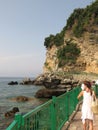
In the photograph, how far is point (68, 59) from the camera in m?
76.8

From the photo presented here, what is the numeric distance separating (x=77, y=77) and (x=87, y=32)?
697 inches

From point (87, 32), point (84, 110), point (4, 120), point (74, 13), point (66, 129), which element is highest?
point (74, 13)

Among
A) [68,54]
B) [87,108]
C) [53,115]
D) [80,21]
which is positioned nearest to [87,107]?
[87,108]

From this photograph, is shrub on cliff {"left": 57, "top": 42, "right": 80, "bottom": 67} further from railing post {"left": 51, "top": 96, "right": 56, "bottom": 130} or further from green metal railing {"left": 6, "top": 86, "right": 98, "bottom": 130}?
railing post {"left": 51, "top": 96, "right": 56, "bottom": 130}

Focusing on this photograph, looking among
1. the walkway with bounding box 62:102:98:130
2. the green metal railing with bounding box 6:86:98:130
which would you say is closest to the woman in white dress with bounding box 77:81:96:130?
the green metal railing with bounding box 6:86:98:130

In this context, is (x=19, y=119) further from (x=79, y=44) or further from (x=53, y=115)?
(x=79, y=44)

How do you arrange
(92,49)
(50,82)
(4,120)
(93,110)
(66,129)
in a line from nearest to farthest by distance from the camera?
(93,110) < (66,129) < (4,120) < (50,82) < (92,49)

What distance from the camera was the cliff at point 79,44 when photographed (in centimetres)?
7131

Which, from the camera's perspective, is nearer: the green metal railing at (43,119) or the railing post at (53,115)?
the green metal railing at (43,119)

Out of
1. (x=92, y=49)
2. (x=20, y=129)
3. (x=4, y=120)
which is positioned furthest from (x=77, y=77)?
(x=20, y=129)

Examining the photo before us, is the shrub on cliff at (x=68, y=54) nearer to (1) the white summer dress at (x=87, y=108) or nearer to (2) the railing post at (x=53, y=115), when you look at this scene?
(1) the white summer dress at (x=87, y=108)

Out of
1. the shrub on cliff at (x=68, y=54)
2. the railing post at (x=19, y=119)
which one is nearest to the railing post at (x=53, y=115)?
the railing post at (x=19, y=119)

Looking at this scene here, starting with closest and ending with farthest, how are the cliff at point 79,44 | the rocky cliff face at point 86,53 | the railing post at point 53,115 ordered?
the railing post at point 53,115 → the rocky cliff face at point 86,53 → the cliff at point 79,44

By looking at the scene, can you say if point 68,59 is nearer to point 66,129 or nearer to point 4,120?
point 4,120
